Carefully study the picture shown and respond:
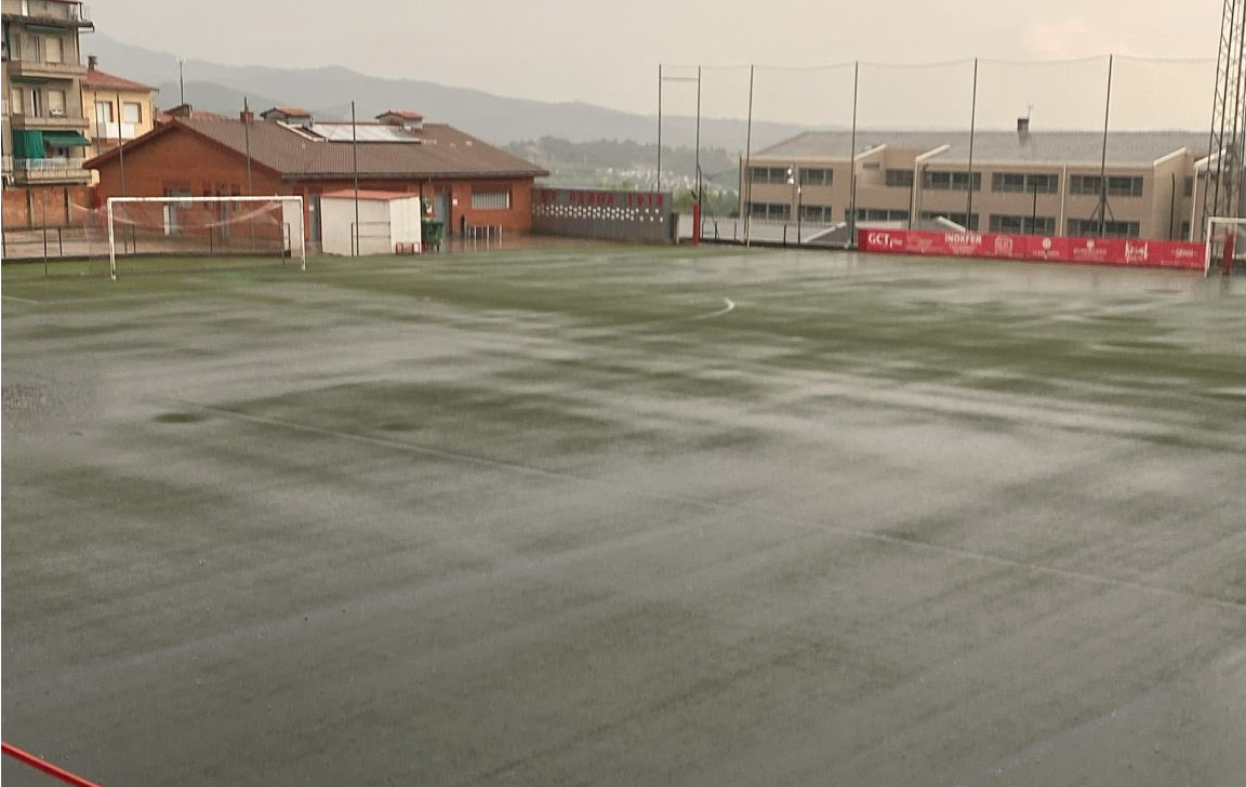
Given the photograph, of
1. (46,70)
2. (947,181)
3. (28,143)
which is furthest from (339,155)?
(947,181)

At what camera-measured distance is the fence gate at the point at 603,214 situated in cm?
5856

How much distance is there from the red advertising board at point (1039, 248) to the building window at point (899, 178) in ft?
141

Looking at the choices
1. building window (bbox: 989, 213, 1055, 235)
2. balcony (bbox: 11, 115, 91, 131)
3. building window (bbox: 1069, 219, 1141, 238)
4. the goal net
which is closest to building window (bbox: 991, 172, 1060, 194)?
building window (bbox: 989, 213, 1055, 235)

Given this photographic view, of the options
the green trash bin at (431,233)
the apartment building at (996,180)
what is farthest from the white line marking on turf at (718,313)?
the apartment building at (996,180)

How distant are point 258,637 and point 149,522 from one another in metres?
3.71

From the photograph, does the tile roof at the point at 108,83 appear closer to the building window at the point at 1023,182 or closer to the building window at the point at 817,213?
the building window at the point at 817,213

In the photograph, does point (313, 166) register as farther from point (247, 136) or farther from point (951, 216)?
point (951, 216)

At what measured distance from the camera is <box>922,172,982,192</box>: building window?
8869 cm

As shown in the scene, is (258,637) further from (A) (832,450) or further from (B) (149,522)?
(A) (832,450)

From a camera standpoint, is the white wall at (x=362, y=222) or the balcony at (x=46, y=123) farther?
the balcony at (x=46, y=123)

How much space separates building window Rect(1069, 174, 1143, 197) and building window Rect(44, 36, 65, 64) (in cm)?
5810

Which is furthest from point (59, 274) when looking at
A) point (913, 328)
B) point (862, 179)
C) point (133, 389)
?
point (862, 179)

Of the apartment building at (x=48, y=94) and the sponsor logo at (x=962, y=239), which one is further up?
the apartment building at (x=48, y=94)

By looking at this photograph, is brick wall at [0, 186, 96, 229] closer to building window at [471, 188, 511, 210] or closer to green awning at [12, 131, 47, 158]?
green awning at [12, 131, 47, 158]
